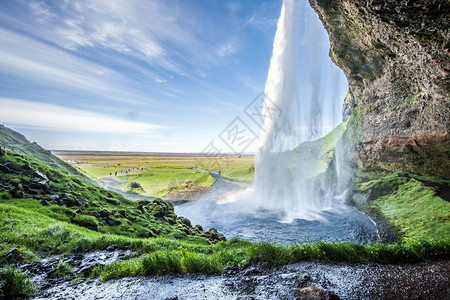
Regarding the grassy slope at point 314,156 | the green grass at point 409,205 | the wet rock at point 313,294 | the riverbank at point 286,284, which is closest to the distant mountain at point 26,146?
the riverbank at point 286,284

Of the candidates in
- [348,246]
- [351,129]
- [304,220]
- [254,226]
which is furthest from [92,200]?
[351,129]

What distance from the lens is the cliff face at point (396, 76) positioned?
789 centimetres

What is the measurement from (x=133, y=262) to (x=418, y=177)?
24699 millimetres

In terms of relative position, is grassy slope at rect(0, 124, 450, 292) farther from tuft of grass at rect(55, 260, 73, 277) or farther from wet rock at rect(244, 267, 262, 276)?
tuft of grass at rect(55, 260, 73, 277)

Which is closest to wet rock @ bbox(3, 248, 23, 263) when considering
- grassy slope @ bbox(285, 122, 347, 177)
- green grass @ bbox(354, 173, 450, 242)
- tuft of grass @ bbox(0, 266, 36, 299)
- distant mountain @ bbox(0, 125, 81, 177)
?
tuft of grass @ bbox(0, 266, 36, 299)

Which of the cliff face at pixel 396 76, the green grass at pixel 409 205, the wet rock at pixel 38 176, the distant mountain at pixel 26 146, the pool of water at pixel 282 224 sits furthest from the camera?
the distant mountain at pixel 26 146

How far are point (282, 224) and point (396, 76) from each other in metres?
16.3

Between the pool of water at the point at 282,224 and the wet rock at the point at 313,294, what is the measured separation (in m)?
7.72

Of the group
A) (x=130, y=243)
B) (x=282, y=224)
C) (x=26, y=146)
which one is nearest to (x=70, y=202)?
(x=130, y=243)

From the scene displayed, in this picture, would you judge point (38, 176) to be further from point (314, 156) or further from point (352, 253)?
point (314, 156)

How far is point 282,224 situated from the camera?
16.0 meters

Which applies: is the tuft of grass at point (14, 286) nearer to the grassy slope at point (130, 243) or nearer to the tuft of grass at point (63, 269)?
the tuft of grass at point (63, 269)

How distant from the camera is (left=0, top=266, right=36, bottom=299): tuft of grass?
11.5 feet

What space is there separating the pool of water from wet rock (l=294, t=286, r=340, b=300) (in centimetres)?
772
